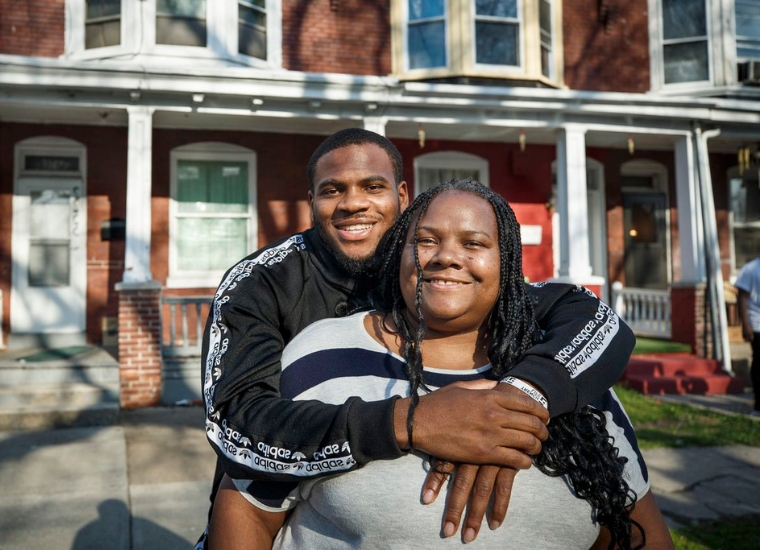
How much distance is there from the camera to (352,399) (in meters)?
1.51

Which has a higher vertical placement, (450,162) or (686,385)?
(450,162)

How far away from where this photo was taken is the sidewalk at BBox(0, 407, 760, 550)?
439 cm

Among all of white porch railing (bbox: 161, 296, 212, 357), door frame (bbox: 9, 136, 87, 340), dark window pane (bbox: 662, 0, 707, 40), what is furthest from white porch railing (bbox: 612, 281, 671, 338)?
door frame (bbox: 9, 136, 87, 340)

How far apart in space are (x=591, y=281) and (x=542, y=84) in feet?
10.6

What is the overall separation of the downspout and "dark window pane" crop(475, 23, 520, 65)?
9.80 ft

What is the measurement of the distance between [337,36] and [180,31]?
2391mm

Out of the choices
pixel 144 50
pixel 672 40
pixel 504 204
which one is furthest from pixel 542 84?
pixel 504 204

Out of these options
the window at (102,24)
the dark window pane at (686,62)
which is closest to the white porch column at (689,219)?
the dark window pane at (686,62)

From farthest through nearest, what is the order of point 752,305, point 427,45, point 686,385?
point 427,45
point 686,385
point 752,305

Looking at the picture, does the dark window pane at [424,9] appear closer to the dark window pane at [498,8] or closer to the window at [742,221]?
the dark window pane at [498,8]

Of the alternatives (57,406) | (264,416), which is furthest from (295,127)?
(264,416)

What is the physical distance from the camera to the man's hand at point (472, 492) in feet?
4.81

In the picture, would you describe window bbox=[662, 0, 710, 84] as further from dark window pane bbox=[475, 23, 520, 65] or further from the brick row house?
dark window pane bbox=[475, 23, 520, 65]

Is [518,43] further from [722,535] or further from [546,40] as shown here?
[722,535]
